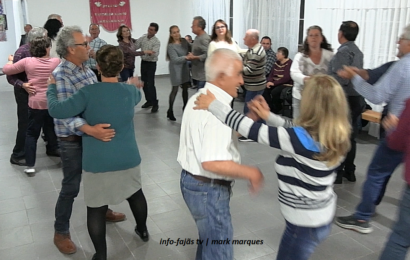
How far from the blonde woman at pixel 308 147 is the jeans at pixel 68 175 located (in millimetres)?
1176

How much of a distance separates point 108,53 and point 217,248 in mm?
1263

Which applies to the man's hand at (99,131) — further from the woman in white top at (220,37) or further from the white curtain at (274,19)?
the white curtain at (274,19)

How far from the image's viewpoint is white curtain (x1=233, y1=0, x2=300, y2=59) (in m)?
6.98

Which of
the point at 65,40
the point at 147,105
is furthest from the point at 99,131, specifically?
the point at 147,105

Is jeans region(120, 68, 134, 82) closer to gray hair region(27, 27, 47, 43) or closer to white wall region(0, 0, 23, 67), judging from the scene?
gray hair region(27, 27, 47, 43)

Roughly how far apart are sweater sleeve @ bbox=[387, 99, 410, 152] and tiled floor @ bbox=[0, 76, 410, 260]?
0.95 meters

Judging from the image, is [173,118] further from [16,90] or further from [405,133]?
[405,133]

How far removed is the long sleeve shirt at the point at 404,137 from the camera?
1.93 m

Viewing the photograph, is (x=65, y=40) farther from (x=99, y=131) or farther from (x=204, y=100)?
(x=204, y=100)

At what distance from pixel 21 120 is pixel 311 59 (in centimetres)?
319

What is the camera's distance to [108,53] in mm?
2309

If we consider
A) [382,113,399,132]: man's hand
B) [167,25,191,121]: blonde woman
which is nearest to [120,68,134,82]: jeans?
[167,25,191,121]: blonde woman

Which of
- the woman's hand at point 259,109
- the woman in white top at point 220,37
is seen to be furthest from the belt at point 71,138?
the woman in white top at point 220,37

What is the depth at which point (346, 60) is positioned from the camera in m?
3.48
